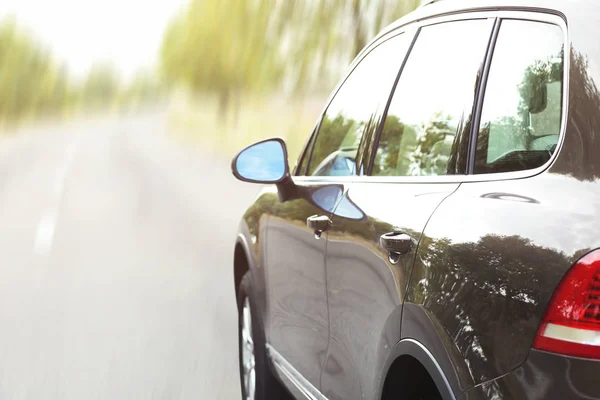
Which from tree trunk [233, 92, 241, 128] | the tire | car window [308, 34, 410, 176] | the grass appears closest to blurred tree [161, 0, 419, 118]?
tree trunk [233, 92, 241, 128]

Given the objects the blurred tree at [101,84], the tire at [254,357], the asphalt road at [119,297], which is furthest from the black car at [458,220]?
the blurred tree at [101,84]

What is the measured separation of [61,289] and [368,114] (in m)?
6.31

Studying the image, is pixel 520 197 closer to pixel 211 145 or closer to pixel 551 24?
pixel 551 24

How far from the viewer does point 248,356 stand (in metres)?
5.54

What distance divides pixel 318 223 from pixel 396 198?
789 millimetres

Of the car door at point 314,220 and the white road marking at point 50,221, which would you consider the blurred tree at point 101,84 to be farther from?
the car door at point 314,220

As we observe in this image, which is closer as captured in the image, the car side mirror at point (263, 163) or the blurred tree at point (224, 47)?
the car side mirror at point (263, 163)

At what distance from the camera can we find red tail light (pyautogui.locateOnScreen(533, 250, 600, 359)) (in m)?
2.11

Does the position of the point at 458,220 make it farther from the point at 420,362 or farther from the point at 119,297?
the point at 119,297

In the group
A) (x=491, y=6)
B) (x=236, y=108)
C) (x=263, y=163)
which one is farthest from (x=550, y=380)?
(x=236, y=108)

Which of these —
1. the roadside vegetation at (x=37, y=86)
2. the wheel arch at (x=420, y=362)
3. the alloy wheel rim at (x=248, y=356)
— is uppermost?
the wheel arch at (x=420, y=362)

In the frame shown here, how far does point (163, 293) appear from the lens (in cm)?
946

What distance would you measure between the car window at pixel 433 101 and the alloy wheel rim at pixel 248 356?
1.89m

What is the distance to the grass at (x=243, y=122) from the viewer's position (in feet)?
126
